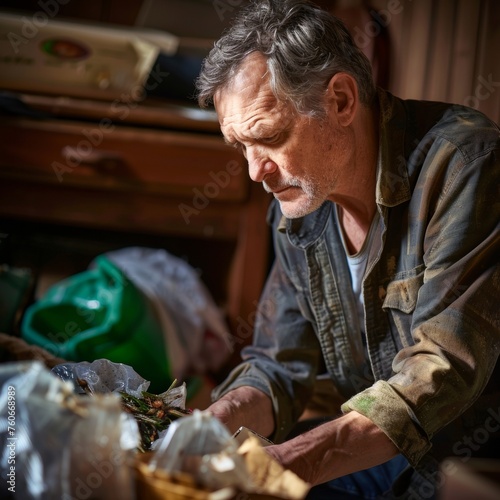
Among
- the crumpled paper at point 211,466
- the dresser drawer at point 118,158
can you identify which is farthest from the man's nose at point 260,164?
the dresser drawer at point 118,158

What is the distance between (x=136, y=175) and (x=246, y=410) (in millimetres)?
1167

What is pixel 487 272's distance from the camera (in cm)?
113

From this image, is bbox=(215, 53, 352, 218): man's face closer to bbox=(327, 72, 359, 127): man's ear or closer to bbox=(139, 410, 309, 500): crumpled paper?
bbox=(327, 72, 359, 127): man's ear

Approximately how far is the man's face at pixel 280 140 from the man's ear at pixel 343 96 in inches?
0.8

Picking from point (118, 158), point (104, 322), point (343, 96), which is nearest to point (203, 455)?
point (343, 96)

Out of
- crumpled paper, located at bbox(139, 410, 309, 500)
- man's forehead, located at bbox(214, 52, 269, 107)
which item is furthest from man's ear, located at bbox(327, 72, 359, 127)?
crumpled paper, located at bbox(139, 410, 309, 500)

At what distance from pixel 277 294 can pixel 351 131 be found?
1.17ft

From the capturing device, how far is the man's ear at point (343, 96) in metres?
1.25

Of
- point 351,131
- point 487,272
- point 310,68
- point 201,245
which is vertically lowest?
point 201,245

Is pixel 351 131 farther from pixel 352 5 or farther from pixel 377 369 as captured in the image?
pixel 352 5

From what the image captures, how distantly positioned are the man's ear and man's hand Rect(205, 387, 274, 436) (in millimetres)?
461

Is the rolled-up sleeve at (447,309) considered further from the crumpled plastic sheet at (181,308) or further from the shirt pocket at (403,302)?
the crumpled plastic sheet at (181,308)

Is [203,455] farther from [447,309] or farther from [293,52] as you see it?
[293,52]

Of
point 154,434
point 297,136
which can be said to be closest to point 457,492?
point 154,434
